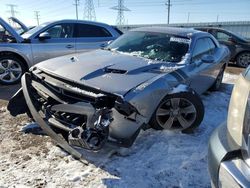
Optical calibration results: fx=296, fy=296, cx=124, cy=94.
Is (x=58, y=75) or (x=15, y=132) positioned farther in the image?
(x=15, y=132)

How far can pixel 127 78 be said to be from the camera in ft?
11.6

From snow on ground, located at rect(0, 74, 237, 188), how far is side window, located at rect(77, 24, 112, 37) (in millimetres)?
3877

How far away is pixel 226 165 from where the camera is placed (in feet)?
6.18

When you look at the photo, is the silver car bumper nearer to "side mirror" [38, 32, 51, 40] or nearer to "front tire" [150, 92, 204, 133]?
"front tire" [150, 92, 204, 133]

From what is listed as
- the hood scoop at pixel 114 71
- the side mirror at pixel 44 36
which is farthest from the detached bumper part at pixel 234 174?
the side mirror at pixel 44 36

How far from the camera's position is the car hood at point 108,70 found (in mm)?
3395

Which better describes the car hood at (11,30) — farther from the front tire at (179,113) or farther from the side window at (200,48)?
the front tire at (179,113)

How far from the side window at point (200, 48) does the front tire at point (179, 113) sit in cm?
108

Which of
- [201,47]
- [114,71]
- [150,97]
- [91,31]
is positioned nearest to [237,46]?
[91,31]

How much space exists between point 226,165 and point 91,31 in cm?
639

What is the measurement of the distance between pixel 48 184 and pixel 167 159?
4.51ft

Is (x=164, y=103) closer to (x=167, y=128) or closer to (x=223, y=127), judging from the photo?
(x=167, y=128)

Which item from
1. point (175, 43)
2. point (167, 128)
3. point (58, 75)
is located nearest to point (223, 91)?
point (175, 43)

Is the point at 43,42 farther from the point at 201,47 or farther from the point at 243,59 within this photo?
the point at 243,59
